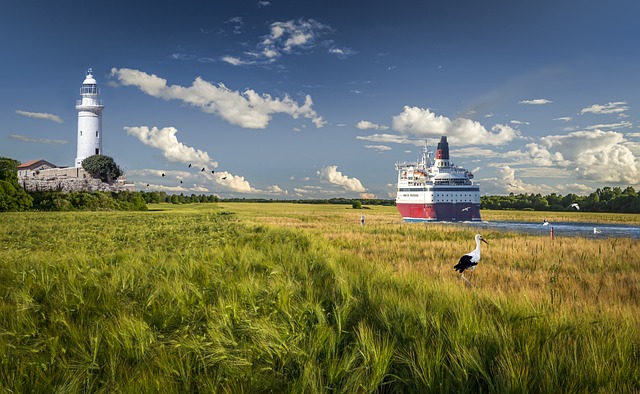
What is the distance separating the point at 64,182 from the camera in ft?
237

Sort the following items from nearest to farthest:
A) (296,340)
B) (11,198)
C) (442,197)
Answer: (296,340) < (11,198) < (442,197)

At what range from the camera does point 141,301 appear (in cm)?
556

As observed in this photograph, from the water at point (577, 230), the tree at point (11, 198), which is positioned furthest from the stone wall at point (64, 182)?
the water at point (577, 230)

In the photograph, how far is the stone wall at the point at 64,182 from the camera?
71.8 metres

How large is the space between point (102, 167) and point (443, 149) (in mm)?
66899

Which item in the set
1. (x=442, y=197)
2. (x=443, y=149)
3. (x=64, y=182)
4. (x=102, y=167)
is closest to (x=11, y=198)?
(x=64, y=182)

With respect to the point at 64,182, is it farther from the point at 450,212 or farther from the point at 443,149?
the point at 443,149

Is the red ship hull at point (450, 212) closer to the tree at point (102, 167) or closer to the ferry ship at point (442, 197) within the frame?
the ferry ship at point (442, 197)

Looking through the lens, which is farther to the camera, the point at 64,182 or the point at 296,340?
the point at 64,182

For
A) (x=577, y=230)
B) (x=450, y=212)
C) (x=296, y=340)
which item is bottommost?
(x=577, y=230)

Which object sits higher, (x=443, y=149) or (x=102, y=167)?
(x=443, y=149)

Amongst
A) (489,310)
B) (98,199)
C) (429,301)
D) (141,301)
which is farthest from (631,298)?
(98,199)

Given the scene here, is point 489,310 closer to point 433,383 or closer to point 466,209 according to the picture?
point 433,383

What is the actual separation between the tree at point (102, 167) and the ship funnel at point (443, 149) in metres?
64.0
